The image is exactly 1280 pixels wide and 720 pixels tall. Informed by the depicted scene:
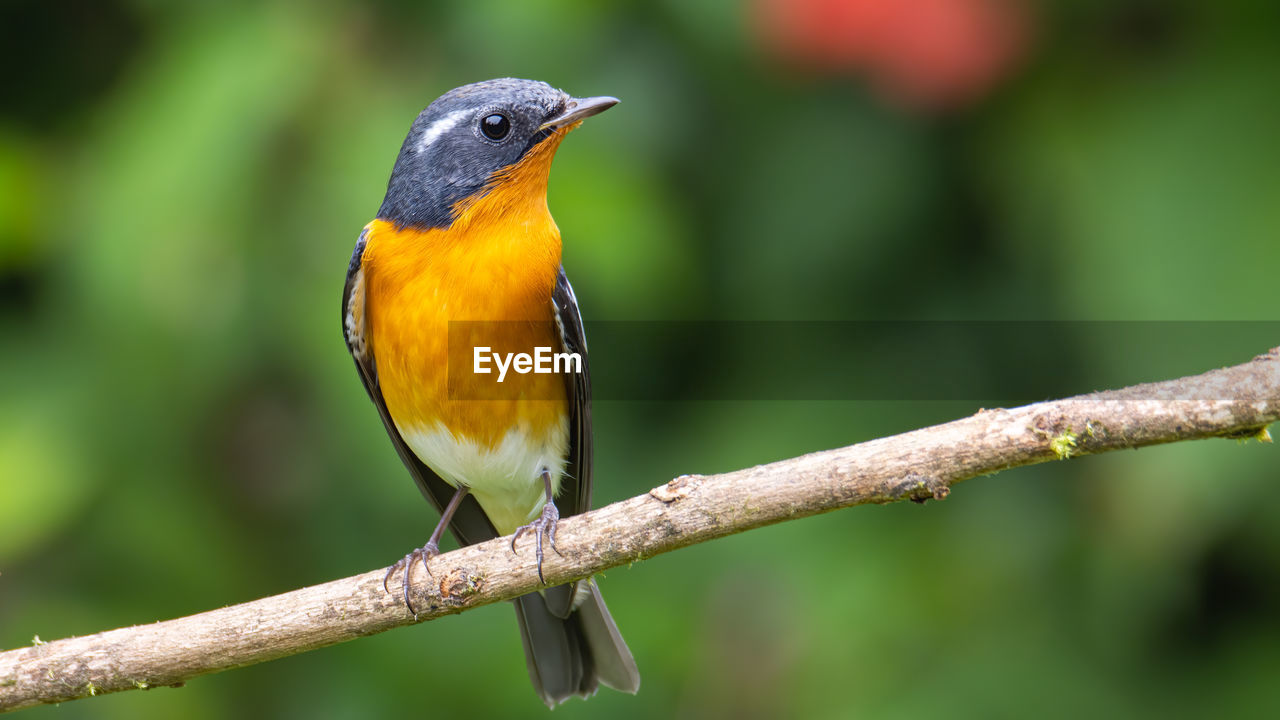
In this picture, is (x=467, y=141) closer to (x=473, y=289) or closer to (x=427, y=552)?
(x=473, y=289)

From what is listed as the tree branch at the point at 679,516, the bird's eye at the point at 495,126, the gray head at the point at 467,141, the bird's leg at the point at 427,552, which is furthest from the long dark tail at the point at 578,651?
the bird's eye at the point at 495,126

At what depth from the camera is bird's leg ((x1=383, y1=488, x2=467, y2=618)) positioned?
3.05 metres

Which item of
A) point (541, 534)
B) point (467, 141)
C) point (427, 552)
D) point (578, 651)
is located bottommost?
point (578, 651)

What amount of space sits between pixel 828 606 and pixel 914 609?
402 mm

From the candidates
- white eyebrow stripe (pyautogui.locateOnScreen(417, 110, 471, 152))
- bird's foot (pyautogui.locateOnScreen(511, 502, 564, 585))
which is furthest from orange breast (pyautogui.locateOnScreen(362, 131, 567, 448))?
bird's foot (pyautogui.locateOnScreen(511, 502, 564, 585))

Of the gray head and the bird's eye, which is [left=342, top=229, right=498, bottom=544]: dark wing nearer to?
the gray head

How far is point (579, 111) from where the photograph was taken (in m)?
3.54

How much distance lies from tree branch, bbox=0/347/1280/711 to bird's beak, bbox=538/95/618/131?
122 centimetres

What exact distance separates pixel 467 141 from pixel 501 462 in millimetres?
1084

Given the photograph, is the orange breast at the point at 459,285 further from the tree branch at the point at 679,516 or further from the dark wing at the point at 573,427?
the tree branch at the point at 679,516

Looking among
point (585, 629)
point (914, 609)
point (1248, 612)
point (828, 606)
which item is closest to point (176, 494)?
point (585, 629)

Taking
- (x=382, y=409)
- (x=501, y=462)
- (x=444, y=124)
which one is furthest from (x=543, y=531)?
(x=444, y=124)

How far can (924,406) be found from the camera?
5152 millimetres

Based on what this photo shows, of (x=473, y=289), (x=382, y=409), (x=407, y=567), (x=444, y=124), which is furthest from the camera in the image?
(x=382, y=409)
